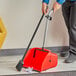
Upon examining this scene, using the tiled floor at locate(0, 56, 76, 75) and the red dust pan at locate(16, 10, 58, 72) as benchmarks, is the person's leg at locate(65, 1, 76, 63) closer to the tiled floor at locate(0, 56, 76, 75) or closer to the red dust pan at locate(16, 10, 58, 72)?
the tiled floor at locate(0, 56, 76, 75)

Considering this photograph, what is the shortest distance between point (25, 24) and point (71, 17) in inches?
20.3

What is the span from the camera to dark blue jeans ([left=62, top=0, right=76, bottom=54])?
2.06 metres

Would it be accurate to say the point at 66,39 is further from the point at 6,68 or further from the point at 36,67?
the point at 6,68

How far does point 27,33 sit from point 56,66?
1.65 feet

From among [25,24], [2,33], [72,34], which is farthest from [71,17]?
[2,33]

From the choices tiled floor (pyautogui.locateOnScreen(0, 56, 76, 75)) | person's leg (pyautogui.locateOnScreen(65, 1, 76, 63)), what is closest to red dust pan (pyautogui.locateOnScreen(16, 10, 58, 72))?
tiled floor (pyautogui.locateOnScreen(0, 56, 76, 75))

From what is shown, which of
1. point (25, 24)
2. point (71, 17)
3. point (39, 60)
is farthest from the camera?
point (25, 24)

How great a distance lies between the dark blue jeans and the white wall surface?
197 millimetres

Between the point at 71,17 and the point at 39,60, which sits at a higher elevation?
the point at 71,17

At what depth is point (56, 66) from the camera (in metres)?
2.10

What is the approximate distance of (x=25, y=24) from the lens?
7.59 ft

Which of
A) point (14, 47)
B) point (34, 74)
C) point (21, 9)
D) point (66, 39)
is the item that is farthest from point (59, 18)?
point (34, 74)

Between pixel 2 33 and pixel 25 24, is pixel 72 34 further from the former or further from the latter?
pixel 2 33

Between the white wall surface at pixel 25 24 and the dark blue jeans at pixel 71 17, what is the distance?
0.65 feet
